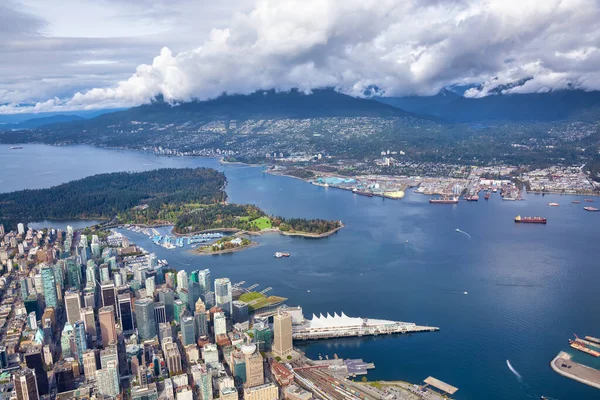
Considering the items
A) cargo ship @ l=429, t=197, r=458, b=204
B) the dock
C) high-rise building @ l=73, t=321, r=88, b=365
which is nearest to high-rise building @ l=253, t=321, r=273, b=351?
high-rise building @ l=73, t=321, r=88, b=365

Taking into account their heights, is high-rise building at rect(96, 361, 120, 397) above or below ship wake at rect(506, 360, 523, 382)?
above

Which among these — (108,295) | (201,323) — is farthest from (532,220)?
(108,295)

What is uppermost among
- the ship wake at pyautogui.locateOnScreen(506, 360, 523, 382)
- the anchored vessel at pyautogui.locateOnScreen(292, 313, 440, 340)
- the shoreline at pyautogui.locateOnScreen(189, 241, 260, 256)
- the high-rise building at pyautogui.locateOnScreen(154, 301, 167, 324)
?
the high-rise building at pyautogui.locateOnScreen(154, 301, 167, 324)

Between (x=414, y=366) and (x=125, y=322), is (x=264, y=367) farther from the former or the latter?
(x=125, y=322)

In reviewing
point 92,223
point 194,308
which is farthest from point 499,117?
point 194,308

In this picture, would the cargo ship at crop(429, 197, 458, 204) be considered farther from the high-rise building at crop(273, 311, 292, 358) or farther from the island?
the high-rise building at crop(273, 311, 292, 358)

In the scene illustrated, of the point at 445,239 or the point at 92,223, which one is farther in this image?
the point at 92,223

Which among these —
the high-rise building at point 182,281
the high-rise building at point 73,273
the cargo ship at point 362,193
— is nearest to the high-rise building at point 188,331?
the high-rise building at point 182,281
